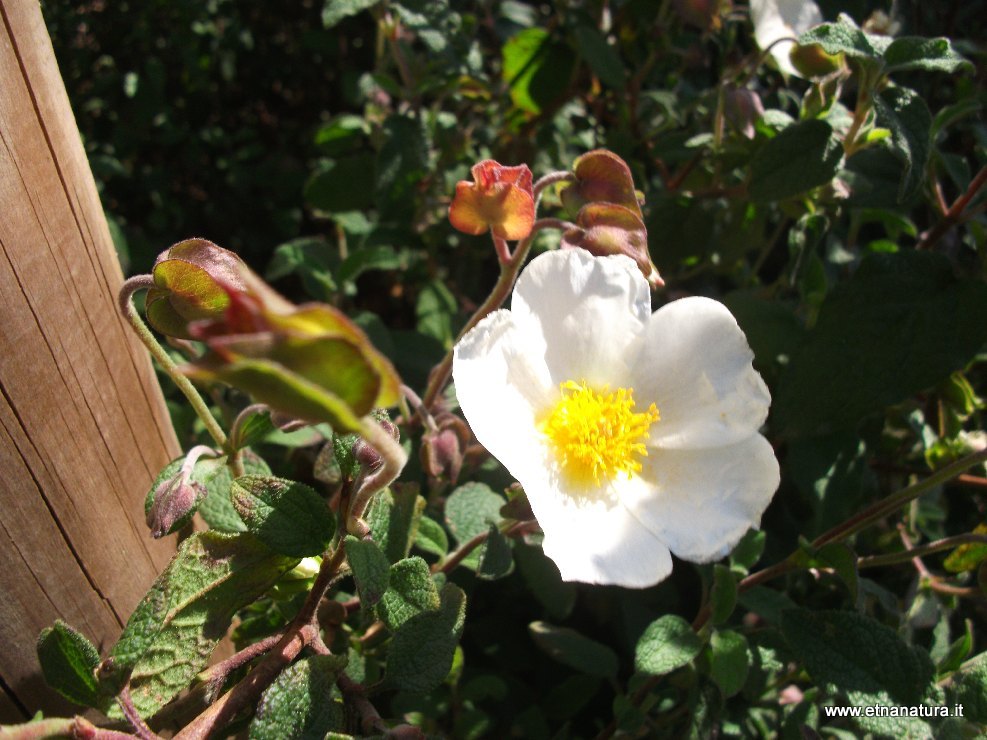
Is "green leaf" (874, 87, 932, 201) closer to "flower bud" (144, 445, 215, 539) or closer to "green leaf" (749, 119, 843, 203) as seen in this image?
"green leaf" (749, 119, 843, 203)

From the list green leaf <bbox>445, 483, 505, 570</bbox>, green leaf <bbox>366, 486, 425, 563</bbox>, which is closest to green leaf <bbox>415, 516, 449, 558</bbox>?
green leaf <bbox>445, 483, 505, 570</bbox>

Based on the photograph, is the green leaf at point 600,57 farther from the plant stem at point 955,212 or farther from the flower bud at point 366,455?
the flower bud at point 366,455

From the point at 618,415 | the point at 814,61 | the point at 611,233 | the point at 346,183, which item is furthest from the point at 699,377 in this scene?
the point at 346,183

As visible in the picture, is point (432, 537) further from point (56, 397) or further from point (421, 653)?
point (56, 397)

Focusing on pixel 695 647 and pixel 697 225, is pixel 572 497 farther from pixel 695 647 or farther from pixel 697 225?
pixel 697 225

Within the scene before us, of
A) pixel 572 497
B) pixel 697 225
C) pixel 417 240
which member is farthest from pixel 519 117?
pixel 572 497
